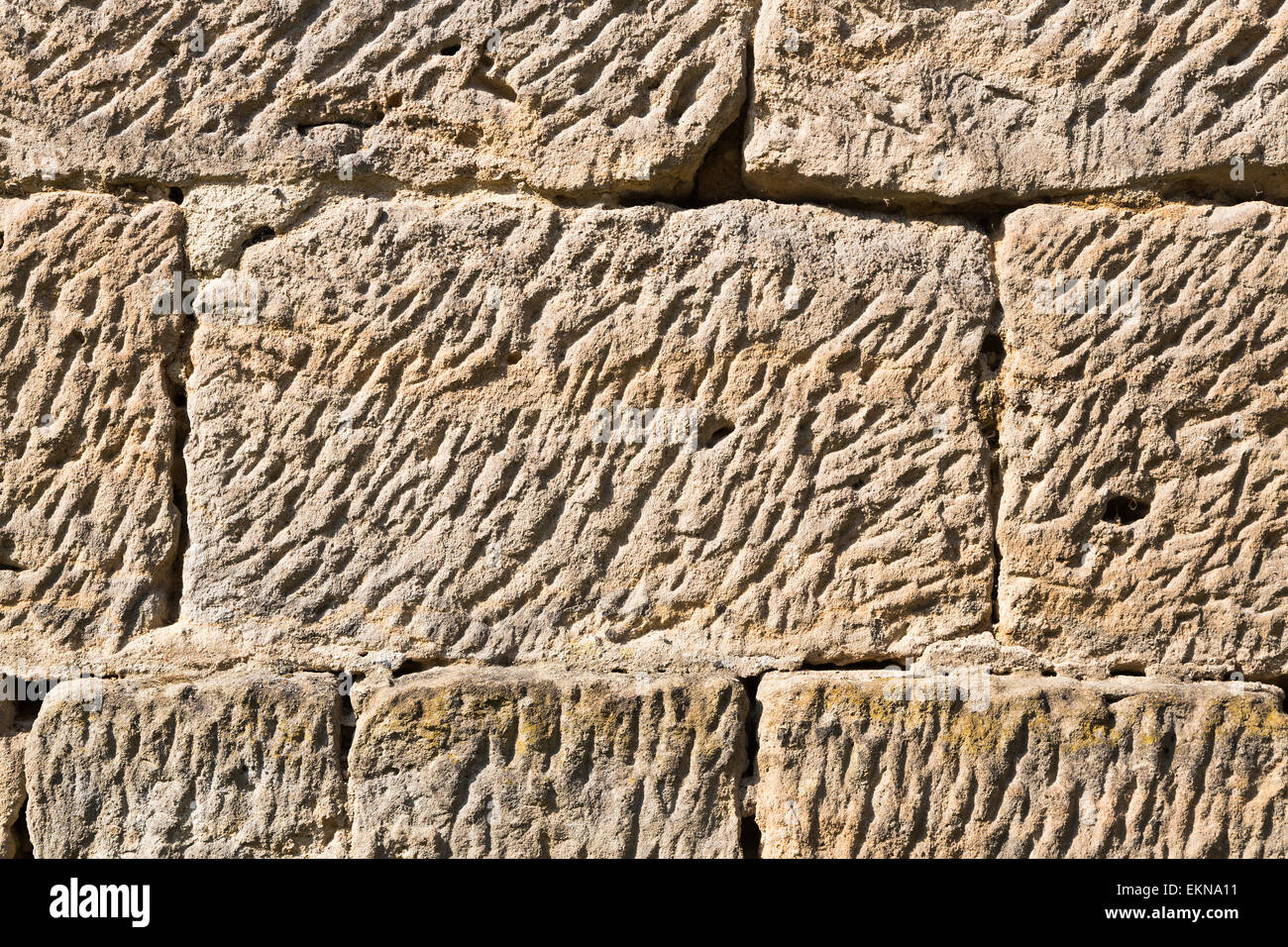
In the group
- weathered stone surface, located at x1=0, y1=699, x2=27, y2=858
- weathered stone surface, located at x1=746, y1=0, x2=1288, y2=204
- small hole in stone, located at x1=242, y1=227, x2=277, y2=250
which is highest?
weathered stone surface, located at x1=746, y1=0, x2=1288, y2=204

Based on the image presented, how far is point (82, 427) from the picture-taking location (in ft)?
7.82

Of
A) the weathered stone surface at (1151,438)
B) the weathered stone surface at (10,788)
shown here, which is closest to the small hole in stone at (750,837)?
the weathered stone surface at (1151,438)

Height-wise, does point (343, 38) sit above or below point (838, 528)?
above

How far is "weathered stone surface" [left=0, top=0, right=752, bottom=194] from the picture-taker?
7.82 feet

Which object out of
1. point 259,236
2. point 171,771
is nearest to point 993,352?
point 259,236

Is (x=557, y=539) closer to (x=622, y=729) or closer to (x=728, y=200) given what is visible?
(x=622, y=729)

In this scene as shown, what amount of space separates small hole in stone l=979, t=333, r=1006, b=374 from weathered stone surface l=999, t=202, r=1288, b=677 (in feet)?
0.12

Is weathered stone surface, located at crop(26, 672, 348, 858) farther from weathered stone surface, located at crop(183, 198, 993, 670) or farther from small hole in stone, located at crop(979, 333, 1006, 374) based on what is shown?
small hole in stone, located at crop(979, 333, 1006, 374)

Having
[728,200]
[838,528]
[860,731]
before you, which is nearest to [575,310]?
[728,200]

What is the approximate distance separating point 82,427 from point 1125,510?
222 centimetres

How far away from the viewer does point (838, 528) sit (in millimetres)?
2426

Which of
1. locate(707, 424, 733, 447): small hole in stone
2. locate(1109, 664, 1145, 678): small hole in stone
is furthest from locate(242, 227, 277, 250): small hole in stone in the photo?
locate(1109, 664, 1145, 678): small hole in stone

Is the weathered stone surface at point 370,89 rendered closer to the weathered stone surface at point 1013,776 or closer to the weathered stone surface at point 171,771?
the weathered stone surface at point 171,771

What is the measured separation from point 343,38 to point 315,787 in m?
1.55
